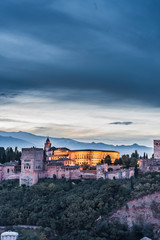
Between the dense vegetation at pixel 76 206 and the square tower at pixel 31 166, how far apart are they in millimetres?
3643

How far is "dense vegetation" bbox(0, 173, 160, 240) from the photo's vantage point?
130ft

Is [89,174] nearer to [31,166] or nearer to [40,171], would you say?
[40,171]

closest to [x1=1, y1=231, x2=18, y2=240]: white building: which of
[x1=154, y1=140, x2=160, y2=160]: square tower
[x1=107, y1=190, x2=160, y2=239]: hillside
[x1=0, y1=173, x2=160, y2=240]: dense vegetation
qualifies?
[x1=0, y1=173, x2=160, y2=240]: dense vegetation

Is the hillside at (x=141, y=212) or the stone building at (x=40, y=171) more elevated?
the stone building at (x=40, y=171)

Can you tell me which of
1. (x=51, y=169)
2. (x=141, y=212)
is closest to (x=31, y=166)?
(x=51, y=169)

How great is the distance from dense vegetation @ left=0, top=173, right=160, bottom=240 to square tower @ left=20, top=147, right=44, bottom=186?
3.64m

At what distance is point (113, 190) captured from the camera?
45000mm

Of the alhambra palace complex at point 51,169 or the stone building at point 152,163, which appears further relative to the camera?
the alhambra palace complex at point 51,169

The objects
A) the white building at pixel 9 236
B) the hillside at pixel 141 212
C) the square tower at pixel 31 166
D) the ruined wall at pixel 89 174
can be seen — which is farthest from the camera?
the square tower at pixel 31 166

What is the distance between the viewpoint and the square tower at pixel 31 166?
57.8 metres

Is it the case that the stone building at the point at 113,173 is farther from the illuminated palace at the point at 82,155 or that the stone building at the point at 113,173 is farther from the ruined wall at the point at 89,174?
the illuminated palace at the point at 82,155

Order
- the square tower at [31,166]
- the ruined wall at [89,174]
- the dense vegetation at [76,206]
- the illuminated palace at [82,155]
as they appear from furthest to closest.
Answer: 1. the illuminated palace at [82,155]
2. the square tower at [31,166]
3. the ruined wall at [89,174]
4. the dense vegetation at [76,206]

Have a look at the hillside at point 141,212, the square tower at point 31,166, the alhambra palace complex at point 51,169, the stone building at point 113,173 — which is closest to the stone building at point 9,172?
the alhambra palace complex at point 51,169

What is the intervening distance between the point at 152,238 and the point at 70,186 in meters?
17.1
